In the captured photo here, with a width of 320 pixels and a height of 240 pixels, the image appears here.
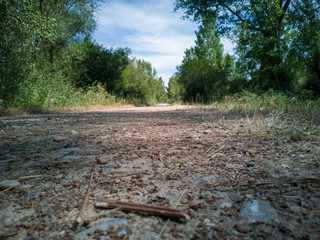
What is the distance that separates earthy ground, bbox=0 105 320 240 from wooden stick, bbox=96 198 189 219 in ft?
0.07

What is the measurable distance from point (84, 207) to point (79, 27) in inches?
593

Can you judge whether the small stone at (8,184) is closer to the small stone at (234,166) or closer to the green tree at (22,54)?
the small stone at (234,166)

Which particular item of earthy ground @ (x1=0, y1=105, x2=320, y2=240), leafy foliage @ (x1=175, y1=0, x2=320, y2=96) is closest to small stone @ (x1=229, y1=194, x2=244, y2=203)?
earthy ground @ (x1=0, y1=105, x2=320, y2=240)

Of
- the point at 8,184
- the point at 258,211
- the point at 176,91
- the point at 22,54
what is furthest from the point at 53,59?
the point at 176,91

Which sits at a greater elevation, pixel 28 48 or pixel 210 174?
pixel 28 48

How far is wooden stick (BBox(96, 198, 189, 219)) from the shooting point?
82cm

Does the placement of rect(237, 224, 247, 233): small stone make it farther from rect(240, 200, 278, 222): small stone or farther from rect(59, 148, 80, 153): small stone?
rect(59, 148, 80, 153): small stone

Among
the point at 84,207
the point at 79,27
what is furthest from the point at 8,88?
the point at 79,27

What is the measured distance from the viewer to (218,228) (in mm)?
749

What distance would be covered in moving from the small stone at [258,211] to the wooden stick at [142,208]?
10.5 inches

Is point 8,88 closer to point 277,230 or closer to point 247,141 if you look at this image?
point 247,141

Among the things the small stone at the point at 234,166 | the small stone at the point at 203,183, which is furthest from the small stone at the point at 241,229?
the small stone at the point at 234,166

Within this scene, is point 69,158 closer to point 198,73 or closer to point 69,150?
point 69,150

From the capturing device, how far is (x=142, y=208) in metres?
0.87
